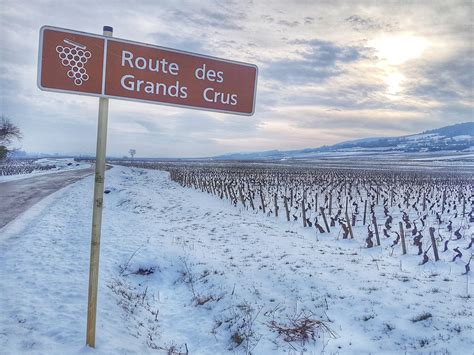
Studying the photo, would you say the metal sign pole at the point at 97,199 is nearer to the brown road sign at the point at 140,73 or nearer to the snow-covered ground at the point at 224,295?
the brown road sign at the point at 140,73

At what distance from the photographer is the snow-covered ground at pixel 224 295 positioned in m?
4.29

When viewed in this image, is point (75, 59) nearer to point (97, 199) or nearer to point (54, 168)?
point (97, 199)

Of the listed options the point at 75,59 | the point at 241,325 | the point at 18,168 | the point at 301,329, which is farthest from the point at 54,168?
the point at 75,59

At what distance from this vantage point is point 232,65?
331 centimetres

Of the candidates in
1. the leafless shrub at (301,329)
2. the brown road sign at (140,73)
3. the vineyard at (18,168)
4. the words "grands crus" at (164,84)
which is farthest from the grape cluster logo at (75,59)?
the vineyard at (18,168)

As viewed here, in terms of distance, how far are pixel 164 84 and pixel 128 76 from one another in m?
0.32

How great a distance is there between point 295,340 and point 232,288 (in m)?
1.82

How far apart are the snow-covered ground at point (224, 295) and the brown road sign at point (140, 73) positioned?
2757mm

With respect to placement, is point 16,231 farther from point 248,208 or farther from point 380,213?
point 380,213

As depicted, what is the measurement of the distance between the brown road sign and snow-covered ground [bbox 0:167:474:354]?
276cm

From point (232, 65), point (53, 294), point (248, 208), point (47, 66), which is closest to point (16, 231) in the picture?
point (53, 294)

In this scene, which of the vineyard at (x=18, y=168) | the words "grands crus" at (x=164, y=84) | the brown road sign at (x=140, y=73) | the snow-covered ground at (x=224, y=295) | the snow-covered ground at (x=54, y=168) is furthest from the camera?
the vineyard at (x=18, y=168)

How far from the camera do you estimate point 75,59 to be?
2.79 m

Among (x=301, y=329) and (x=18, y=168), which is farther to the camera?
(x=18, y=168)
